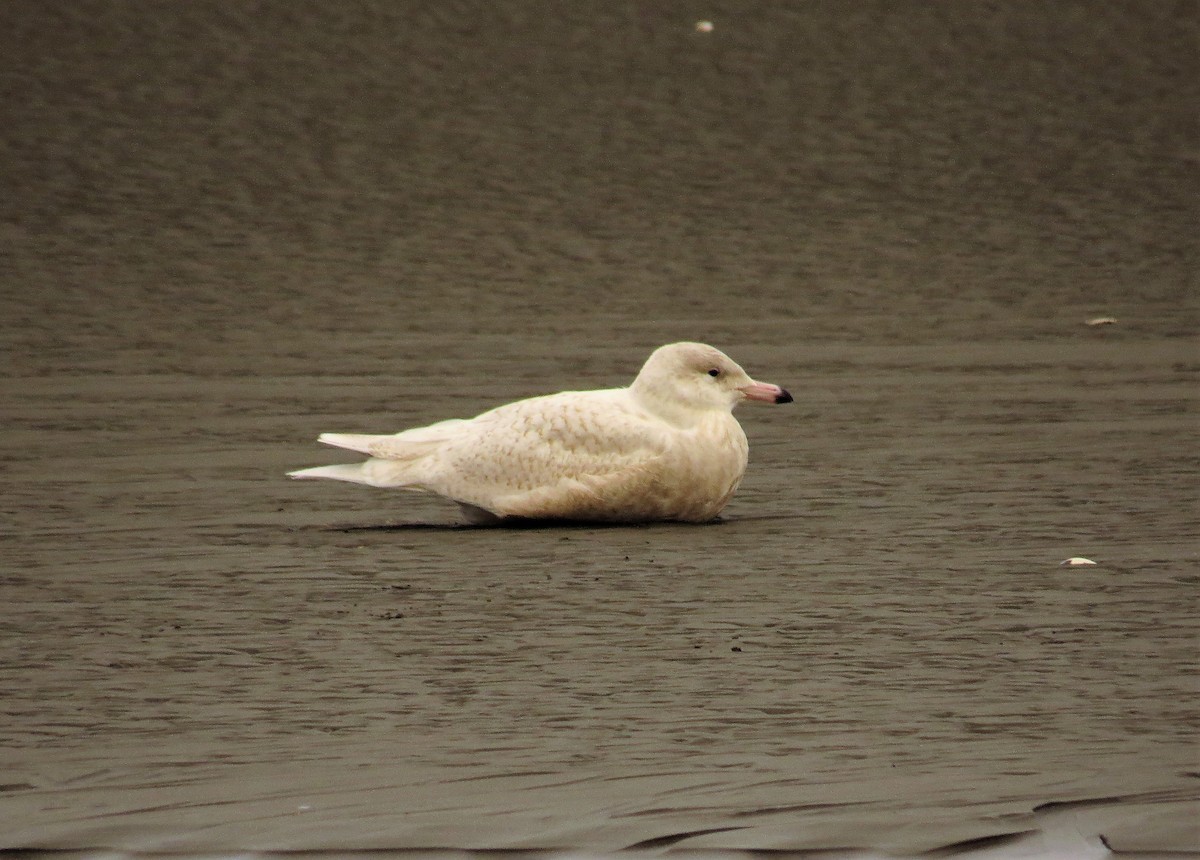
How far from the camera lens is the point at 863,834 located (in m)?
4.70

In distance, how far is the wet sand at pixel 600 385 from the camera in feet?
16.9

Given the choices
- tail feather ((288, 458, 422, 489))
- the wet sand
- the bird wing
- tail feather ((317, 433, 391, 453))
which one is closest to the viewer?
the wet sand

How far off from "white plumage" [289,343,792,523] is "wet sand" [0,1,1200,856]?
146 mm

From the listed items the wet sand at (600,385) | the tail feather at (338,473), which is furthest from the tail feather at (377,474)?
the wet sand at (600,385)

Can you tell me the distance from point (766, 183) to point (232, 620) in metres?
10.2

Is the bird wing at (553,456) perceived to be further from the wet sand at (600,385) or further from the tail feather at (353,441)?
the tail feather at (353,441)

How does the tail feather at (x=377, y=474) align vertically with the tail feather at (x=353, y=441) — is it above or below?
below

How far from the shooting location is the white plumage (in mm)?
8148

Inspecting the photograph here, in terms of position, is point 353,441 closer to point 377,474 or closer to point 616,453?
point 377,474

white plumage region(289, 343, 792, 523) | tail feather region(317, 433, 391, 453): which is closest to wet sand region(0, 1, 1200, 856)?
white plumage region(289, 343, 792, 523)

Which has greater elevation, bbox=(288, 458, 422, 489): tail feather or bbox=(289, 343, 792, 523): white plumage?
bbox=(289, 343, 792, 523): white plumage

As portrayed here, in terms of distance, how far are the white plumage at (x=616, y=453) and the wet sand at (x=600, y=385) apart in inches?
5.7

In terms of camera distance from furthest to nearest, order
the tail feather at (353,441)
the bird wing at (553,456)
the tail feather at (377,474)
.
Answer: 1. the tail feather at (353,441)
2. the tail feather at (377,474)
3. the bird wing at (553,456)

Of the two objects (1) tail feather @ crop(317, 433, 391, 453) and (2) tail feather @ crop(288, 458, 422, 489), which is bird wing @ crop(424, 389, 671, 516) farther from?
(1) tail feather @ crop(317, 433, 391, 453)
